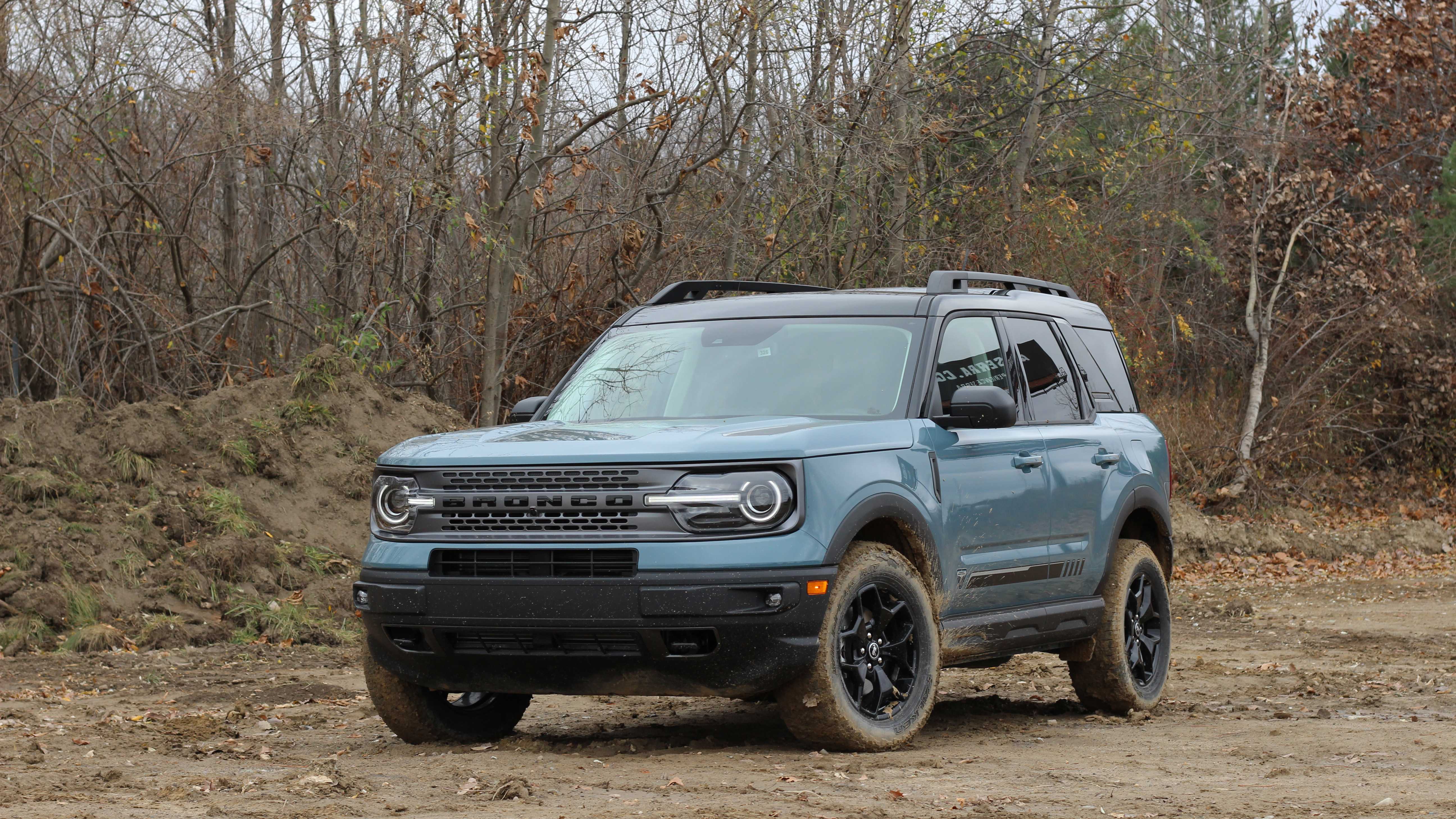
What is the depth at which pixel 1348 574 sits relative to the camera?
18.3 m

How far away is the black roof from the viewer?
7.52 metres

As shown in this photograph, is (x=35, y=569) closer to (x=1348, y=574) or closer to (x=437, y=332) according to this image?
(x=437, y=332)

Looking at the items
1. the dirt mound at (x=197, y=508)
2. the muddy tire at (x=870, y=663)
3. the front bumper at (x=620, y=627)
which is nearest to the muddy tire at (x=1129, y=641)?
the muddy tire at (x=870, y=663)

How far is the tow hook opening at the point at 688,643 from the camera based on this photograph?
20.2 ft

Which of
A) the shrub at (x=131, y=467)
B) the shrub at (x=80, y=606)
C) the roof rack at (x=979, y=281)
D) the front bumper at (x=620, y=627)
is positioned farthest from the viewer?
the shrub at (x=131, y=467)

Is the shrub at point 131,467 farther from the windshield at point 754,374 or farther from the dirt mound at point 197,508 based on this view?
the windshield at point 754,374

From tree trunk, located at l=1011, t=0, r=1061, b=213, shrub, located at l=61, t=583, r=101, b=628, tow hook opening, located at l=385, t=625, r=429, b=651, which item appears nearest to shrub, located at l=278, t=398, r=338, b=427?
shrub, located at l=61, t=583, r=101, b=628

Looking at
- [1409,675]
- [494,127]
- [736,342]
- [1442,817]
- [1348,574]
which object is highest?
[494,127]

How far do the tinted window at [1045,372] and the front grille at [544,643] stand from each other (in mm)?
2676

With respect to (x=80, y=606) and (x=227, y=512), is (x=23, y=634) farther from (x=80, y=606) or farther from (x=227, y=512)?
(x=227, y=512)

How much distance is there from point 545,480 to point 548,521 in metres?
0.15

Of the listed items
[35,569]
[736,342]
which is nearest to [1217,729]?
[736,342]

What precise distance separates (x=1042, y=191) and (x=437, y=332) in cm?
948

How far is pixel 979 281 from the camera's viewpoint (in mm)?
8172
